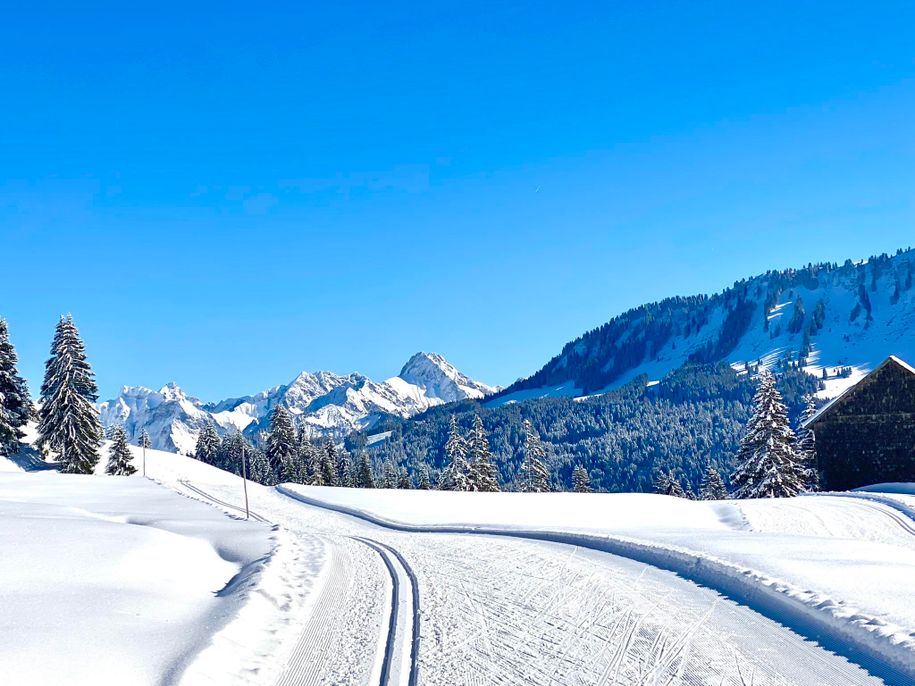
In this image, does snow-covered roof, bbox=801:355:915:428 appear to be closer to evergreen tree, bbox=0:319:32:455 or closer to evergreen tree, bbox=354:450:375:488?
evergreen tree, bbox=354:450:375:488

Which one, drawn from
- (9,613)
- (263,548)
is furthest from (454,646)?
(263,548)

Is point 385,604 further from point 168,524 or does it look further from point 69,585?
point 168,524

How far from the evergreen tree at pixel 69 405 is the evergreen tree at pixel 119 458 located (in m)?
5.27

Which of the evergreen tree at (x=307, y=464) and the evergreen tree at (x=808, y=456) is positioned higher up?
the evergreen tree at (x=808, y=456)

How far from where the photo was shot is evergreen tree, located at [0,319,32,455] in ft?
151

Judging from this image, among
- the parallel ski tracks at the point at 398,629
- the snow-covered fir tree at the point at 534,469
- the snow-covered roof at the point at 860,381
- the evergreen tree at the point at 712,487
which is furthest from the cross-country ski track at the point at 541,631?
the evergreen tree at the point at 712,487

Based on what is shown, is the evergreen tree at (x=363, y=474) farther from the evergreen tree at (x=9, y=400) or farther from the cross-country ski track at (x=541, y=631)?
the cross-country ski track at (x=541, y=631)

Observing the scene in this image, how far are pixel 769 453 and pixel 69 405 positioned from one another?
49.3 meters

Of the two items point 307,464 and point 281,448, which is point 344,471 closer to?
point 307,464

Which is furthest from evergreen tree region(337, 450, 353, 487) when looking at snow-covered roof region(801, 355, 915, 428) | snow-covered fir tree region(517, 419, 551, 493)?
snow-covered roof region(801, 355, 915, 428)

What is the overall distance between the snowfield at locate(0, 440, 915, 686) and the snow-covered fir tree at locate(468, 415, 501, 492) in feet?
130

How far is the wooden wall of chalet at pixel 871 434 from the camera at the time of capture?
37.2 m

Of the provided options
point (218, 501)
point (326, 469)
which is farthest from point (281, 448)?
point (218, 501)

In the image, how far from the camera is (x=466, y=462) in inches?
2301
